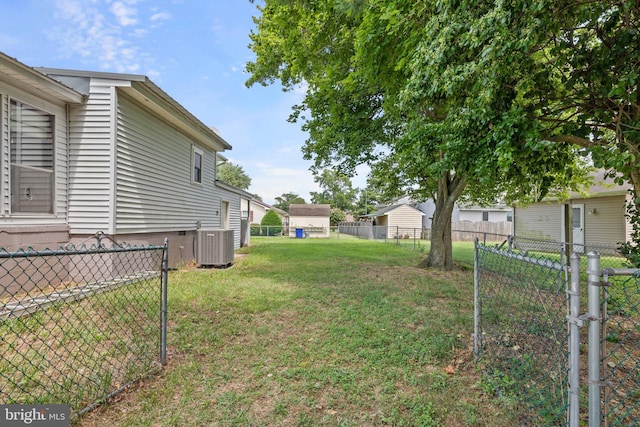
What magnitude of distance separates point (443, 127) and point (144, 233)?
266 inches

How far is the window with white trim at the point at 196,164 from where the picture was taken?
32.4 feet

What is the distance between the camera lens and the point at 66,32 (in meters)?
7.93

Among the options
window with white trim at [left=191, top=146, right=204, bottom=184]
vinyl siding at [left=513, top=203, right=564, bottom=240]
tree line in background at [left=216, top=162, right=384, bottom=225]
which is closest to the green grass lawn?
window with white trim at [left=191, top=146, right=204, bottom=184]

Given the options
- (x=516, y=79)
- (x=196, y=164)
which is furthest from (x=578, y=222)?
(x=196, y=164)

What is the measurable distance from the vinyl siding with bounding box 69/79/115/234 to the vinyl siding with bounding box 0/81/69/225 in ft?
0.46

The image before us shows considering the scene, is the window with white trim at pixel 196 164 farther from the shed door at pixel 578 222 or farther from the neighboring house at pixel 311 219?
the neighboring house at pixel 311 219

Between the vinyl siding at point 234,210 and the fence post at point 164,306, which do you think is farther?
the vinyl siding at point 234,210

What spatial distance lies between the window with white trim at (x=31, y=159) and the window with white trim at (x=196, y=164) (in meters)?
4.25

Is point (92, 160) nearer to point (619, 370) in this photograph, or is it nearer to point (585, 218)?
point (619, 370)

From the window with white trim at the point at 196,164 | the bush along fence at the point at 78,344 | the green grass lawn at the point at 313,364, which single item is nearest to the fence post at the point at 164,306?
the bush along fence at the point at 78,344

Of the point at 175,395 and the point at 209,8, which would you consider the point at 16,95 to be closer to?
the point at 209,8

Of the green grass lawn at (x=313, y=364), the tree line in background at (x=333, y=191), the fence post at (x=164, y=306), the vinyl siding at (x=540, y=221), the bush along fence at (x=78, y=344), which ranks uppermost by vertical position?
the tree line in background at (x=333, y=191)

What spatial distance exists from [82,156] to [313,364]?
606cm

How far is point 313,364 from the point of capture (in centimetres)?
318
